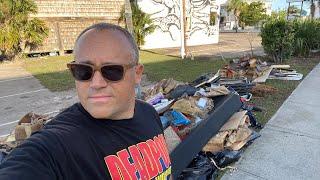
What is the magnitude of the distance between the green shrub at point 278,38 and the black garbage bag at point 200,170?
10.3 m

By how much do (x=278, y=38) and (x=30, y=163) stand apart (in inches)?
526

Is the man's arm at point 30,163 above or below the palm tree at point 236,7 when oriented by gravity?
below

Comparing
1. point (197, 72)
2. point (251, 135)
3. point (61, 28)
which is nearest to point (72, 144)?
point (251, 135)

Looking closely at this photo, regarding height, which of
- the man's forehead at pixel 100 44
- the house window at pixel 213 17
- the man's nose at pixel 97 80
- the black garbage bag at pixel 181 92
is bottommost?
the black garbage bag at pixel 181 92

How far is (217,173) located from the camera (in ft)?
14.0

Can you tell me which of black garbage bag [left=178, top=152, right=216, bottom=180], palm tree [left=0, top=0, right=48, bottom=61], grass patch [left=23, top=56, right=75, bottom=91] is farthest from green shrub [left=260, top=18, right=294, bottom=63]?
palm tree [left=0, top=0, right=48, bottom=61]

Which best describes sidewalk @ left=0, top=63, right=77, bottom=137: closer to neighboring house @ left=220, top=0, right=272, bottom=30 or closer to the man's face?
the man's face

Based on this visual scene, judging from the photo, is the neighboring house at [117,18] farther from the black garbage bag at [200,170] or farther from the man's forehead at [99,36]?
the man's forehead at [99,36]

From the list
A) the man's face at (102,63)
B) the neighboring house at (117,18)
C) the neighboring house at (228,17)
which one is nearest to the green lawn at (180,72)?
the neighboring house at (117,18)

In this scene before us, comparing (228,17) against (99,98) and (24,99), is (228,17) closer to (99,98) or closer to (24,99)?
(24,99)

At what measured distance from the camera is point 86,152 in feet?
4.69

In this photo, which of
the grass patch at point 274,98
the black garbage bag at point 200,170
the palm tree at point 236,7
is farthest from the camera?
the palm tree at point 236,7

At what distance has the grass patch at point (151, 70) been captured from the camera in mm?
10742

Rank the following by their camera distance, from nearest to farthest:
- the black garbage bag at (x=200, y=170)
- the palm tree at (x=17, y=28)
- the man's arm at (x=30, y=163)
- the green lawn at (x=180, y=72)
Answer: the man's arm at (x=30, y=163) < the black garbage bag at (x=200, y=170) < the green lawn at (x=180, y=72) < the palm tree at (x=17, y=28)
